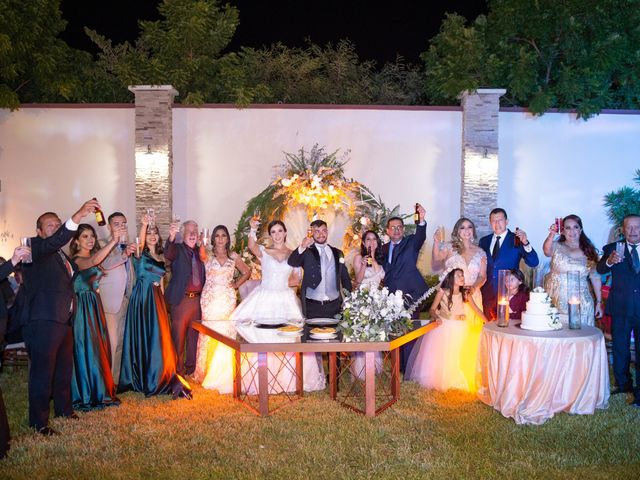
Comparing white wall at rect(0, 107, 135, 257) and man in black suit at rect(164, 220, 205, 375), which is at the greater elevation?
white wall at rect(0, 107, 135, 257)

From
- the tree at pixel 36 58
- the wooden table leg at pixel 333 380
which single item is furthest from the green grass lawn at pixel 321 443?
the tree at pixel 36 58

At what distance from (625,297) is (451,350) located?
187 centimetres

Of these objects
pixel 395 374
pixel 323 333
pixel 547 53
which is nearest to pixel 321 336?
pixel 323 333

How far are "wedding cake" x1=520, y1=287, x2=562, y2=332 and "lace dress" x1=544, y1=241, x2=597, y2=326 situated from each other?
1073 millimetres

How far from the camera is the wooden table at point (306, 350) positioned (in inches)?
224

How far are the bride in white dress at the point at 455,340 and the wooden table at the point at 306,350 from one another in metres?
0.58

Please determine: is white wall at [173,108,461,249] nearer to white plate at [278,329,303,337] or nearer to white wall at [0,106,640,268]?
white wall at [0,106,640,268]

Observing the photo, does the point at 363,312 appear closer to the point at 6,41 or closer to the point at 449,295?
the point at 449,295

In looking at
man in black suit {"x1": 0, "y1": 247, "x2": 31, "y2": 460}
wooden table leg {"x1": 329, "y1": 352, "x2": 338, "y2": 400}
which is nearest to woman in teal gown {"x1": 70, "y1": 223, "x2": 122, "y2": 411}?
man in black suit {"x1": 0, "y1": 247, "x2": 31, "y2": 460}

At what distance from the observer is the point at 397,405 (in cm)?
650

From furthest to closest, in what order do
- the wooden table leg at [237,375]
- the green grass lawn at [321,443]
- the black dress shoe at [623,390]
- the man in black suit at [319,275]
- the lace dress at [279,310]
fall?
the man in black suit at [319,275], the lace dress at [279,310], the black dress shoe at [623,390], the wooden table leg at [237,375], the green grass lawn at [321,443]

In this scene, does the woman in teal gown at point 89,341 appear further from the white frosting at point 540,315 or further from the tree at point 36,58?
the tree at point 36,58

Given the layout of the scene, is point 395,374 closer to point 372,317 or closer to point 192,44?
point 372,317

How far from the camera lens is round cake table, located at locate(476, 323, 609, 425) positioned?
6.01 m
